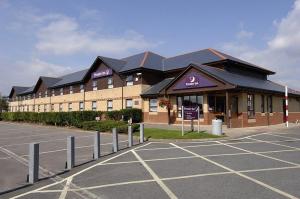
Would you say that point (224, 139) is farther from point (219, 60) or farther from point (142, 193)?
point (219, 60)

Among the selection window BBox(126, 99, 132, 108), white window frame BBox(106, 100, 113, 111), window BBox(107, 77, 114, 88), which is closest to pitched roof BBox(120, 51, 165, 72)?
window BBox(107, 77, 114, 88)

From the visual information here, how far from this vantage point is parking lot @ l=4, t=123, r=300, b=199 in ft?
23.2

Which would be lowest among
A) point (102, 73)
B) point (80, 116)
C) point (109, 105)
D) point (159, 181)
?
point (159, 181)

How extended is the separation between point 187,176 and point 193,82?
18501 mm

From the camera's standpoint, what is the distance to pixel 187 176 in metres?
8.70

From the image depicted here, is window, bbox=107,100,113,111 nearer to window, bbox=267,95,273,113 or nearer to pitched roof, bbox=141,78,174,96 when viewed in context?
pitched roof, bbox=141,78,174,96

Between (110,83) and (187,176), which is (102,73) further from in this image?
(187,176)

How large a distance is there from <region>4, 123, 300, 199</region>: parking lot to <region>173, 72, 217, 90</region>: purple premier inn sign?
41.2 feet

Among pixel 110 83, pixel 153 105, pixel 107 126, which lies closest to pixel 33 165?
pixel 107 126

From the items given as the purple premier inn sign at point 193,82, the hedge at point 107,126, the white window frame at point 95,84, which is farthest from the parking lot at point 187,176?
the white window frame at point 95,84

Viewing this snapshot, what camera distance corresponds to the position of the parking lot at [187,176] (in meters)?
7.09

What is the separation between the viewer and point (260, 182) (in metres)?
7.82

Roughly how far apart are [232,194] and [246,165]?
350 centimetres

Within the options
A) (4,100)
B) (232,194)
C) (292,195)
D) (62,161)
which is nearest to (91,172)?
(62,161)
